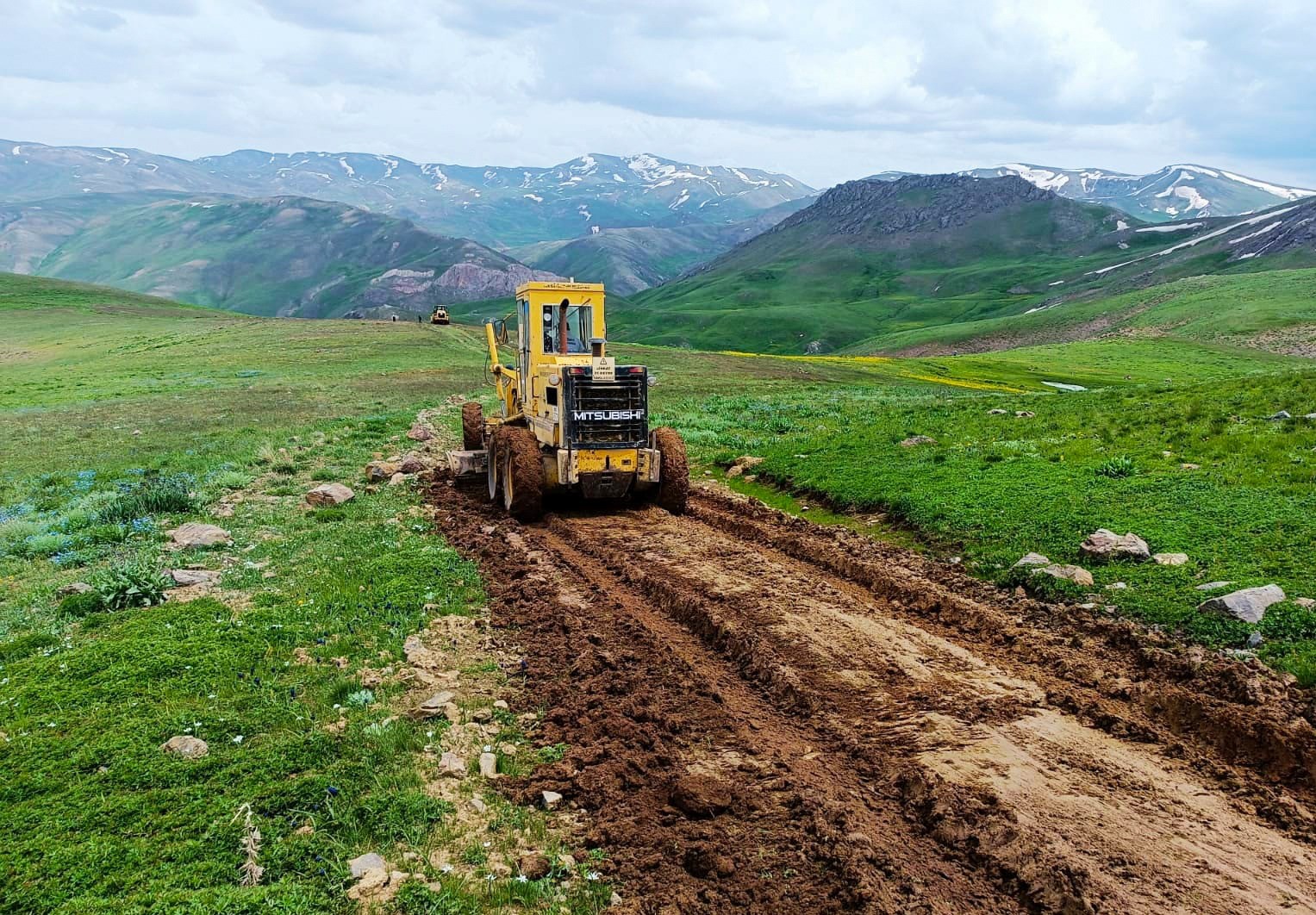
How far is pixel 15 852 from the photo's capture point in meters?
5.97

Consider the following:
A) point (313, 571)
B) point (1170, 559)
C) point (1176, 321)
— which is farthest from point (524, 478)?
point (1176, 321)

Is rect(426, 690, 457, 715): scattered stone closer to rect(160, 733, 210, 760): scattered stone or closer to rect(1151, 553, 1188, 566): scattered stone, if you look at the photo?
rect(160, 733, 210, 760): scattered stone

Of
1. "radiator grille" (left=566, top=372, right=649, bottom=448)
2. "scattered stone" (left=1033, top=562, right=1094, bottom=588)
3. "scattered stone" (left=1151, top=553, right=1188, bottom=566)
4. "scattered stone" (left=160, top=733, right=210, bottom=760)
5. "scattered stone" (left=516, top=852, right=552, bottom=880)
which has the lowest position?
"scattered stone" (left=516, top=852, right=552, bottom=880)

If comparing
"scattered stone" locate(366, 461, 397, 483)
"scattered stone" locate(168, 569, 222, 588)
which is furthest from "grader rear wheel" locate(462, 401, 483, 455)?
"scattered stone" locate(168, 569, 222, 588)

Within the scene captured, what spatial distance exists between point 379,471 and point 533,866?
16.5 meters

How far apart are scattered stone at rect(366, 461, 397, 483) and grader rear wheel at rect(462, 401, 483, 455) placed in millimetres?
2081

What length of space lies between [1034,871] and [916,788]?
1142 millimetres

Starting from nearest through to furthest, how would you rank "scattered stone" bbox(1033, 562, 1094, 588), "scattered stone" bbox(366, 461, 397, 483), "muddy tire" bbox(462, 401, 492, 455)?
1. "scattered stone" bbox(1033, 562, 1094, 588)
2. "scattered stone" bbox(366, 461, 397, 483)
3. "muddy tire" bbox(462, 401, 492, 455)

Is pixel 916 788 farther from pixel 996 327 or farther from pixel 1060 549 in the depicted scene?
pixel 996 327

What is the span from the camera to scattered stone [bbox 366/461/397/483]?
20.7 metres

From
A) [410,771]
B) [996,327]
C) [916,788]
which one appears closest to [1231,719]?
[916,788]

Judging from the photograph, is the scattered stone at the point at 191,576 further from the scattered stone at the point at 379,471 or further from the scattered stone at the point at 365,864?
the scattered stone at the point at 379,471

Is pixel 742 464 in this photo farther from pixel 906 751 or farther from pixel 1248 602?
pixel 906 751

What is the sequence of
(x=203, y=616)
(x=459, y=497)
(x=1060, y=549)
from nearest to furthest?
(x=203, y=616) → (x=1060, y=549) → (x=459, y=497)
